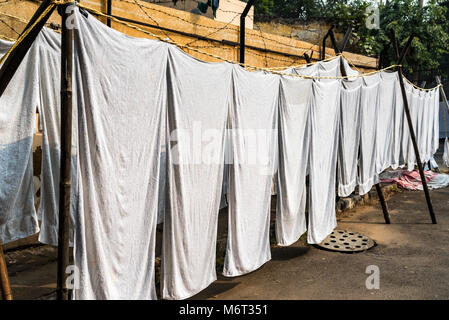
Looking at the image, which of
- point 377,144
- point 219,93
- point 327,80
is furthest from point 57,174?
point 377,144

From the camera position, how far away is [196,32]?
22.6 feet

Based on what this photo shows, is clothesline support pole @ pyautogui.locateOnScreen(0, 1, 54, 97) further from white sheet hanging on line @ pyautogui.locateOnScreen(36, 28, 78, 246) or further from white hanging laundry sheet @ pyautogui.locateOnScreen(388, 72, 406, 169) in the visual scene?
white hanging laundry sheet @ pyautogui.locateOnScreen(388, 72, 406, 169)

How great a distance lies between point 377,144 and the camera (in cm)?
689

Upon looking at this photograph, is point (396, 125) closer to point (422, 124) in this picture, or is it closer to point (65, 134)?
point (422, 124)

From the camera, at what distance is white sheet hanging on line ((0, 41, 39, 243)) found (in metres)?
3.08

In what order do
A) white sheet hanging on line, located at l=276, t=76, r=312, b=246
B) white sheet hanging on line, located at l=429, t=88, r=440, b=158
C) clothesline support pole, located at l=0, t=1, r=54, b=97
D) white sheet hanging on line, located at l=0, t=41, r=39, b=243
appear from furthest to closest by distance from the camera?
white sheet hanging on line, located at l=429, t=88, r=440, b=158 < white sheet hanging on line, located at l=276, t=76, r=312, b=246 < white sheet hanging on line, located at l=0, t=41, r=39, b=243 < clothesline support pole, located at l=0, t=1, r=54, b=97

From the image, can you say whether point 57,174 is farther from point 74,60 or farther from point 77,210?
point 74,60

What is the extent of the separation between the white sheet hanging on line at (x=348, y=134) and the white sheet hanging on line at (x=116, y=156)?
3387 mm

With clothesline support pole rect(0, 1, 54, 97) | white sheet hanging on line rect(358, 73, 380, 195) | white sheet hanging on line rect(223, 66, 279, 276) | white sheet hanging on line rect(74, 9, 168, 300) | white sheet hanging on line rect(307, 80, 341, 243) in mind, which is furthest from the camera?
white sheet hanging on line rect(358, 73, 380, 195)

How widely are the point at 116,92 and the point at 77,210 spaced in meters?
0.84

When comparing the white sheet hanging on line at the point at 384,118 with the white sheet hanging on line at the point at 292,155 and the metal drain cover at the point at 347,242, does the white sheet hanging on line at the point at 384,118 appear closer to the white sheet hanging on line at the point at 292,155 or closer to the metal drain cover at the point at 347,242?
the metal drain cover at the point at 347,242

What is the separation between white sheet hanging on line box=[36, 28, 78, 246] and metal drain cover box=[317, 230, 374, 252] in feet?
13.3

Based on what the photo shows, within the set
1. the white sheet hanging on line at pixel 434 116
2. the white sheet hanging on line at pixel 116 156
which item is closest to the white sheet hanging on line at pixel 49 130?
the white sheet hanging on line at pixel 116 156

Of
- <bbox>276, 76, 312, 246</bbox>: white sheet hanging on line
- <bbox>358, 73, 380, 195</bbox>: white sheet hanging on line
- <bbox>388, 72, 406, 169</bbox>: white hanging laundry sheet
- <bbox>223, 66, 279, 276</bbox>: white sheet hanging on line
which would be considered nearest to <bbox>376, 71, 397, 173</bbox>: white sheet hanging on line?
<bbox>388, 72, 406, 169</bbox>: white hanging laundry sheet
